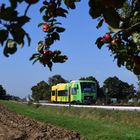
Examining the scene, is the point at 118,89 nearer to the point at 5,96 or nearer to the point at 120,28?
the point at 5,96

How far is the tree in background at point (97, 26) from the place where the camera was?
3.11 meters

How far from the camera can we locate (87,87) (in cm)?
5872

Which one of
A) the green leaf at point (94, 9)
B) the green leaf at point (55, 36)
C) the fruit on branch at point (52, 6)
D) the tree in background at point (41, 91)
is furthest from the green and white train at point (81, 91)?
the tree in background at point (41, 91)

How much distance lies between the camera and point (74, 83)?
60.3 metres

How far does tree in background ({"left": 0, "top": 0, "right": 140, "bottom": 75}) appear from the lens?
10.2 ft

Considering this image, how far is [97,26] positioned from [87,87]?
54.1 m

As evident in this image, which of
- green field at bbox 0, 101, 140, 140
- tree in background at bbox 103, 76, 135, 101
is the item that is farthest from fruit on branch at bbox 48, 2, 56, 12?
tree in background at bbox 103, 76, 135, 101

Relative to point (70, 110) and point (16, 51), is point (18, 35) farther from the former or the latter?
point (70, 110)

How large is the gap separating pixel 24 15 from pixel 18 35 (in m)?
0.17

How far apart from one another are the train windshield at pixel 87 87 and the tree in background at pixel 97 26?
175 feet

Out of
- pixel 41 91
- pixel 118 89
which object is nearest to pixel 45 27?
pixel 118 89

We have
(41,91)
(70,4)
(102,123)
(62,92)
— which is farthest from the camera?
(41,91)

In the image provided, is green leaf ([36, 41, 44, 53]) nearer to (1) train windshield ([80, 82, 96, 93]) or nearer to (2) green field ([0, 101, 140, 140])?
(2) green field ([0, 101, 140, 140])

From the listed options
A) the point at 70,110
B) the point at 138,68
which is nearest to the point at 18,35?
the point at 138,68
